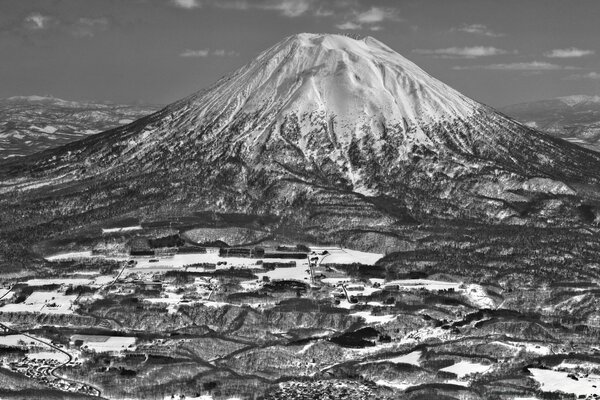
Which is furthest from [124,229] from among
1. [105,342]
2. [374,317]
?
[374,317]

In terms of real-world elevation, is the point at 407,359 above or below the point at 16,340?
above

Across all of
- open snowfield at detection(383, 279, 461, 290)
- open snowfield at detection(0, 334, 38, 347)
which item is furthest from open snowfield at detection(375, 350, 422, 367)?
open snowfield at detection(0, 334, 38, 347)

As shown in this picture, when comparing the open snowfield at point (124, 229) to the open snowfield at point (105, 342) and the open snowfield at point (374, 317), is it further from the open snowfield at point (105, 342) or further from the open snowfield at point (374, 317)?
the open snowfield at point (374, 317)

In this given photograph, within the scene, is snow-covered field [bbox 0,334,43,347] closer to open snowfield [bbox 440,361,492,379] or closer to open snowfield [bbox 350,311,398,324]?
open snowfield [bbox 350,311,398,324]

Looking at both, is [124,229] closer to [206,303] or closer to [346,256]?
[346,256]

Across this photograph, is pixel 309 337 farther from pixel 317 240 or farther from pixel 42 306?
pixel 317 240

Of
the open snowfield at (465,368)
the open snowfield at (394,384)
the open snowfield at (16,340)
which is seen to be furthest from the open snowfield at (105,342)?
the open snowfield at (465,368)

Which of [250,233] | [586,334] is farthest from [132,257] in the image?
[586,334]
